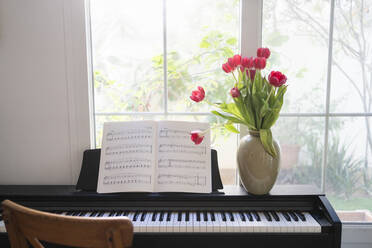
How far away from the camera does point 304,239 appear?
1.43 metres

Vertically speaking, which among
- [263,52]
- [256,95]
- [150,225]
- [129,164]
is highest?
[263,52]

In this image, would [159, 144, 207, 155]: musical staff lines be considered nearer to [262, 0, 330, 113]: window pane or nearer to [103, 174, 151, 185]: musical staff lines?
[103, 174, 151, 185]: musical staff lines

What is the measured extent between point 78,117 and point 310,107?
1.47m

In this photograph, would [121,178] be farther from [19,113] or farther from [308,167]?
[308,167]

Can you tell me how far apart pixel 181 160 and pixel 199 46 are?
79 cm

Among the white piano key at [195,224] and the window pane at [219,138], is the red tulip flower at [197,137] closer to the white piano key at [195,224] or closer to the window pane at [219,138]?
the white piano key at [195,224]

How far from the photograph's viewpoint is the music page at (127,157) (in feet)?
5.29

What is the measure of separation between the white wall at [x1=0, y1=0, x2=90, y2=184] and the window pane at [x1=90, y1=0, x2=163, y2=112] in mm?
169

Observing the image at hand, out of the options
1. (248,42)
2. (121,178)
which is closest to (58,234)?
(121,178)

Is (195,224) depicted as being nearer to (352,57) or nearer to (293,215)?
(293,215)

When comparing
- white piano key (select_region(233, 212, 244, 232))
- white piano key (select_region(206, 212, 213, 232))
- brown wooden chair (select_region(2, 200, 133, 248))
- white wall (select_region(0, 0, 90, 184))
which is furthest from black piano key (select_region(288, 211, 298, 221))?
white wall (select_region(0, 0, 90, 184))

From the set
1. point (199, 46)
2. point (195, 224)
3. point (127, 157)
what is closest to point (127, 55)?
point (199, 46)

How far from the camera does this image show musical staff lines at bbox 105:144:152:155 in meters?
1.66

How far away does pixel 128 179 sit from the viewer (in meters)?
1.62
